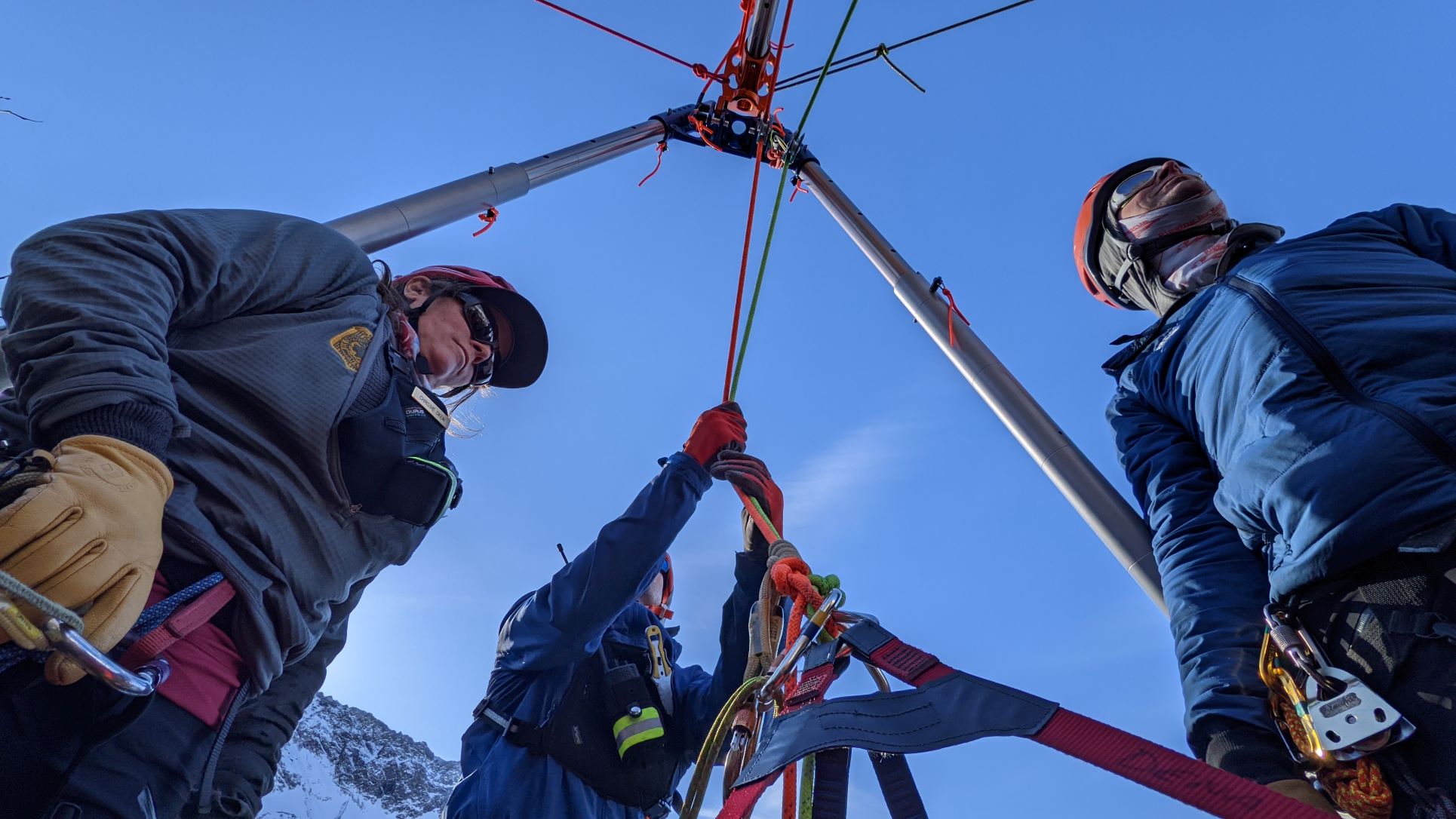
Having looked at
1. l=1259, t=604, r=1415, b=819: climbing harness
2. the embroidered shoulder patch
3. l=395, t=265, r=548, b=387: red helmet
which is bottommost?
l=1259, t=604, r=1415, b=819: climbing harness

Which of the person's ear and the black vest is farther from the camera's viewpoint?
the person's ear

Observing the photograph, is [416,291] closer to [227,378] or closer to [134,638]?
[227,378]

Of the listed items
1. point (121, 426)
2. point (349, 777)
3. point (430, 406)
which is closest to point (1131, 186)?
point (430, 406)

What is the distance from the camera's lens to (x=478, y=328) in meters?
4.26

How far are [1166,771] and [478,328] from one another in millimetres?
3423

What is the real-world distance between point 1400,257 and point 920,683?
1718 mm

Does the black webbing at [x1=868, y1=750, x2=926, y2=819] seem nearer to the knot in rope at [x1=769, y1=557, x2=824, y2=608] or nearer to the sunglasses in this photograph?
the knot in rope at [x1=769, y1=557, x2=824, y2=608]

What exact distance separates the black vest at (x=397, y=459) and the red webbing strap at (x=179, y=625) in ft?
1.61

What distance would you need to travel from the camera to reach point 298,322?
2.68 m

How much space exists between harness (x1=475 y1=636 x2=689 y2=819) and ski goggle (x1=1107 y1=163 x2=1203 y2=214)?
2879 mm

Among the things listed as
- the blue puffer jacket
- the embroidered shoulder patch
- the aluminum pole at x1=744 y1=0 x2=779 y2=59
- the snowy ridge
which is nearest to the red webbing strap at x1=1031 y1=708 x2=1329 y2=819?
the blue puffer jacket

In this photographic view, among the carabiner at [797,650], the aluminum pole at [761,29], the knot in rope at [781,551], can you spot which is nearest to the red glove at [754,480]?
the knot in rope at [781,551]

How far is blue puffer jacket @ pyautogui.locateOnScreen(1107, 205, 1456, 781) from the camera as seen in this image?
6.18 ft

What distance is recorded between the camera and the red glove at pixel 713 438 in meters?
4.37
